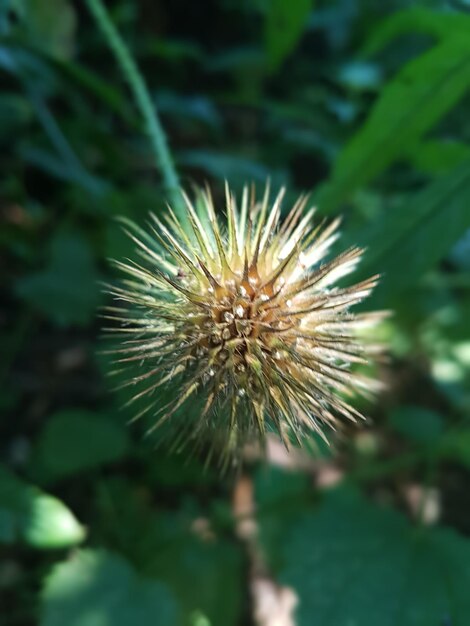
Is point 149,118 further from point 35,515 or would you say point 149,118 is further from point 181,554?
point 181,554

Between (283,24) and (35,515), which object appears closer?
(35,515)

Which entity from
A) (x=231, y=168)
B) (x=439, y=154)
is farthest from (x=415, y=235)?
(x=231, y=168)

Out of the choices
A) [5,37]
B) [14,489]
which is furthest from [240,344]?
[5,37]

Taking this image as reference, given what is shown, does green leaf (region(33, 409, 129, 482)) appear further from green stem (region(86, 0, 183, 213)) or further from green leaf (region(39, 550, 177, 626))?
green stem (region(86, 0, 183, 213))

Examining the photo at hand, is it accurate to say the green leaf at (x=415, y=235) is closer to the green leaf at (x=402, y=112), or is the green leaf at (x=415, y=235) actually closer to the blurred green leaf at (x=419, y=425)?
the green leaf at (x=402, y=112)

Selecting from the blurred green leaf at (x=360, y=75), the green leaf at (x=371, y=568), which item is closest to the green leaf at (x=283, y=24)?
the blurred green leaf at (x=360, y=75)

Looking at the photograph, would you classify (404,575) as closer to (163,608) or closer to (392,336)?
(163,608)
